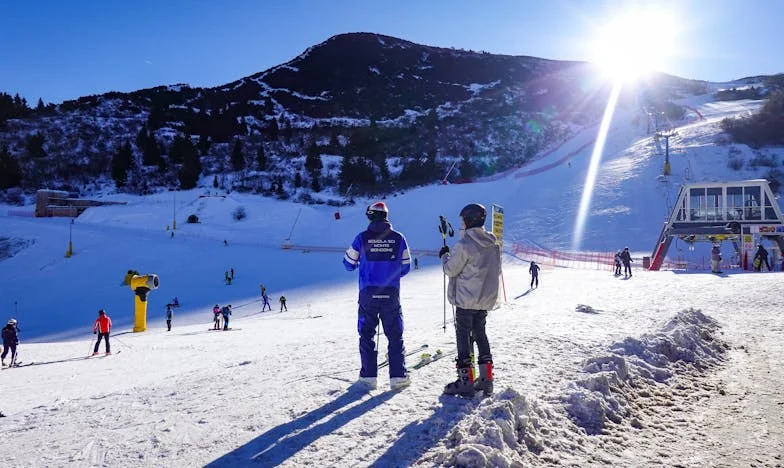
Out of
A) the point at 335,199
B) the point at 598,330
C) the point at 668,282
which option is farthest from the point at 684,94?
the point at 598,330

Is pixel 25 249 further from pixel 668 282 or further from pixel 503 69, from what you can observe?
pixel 503 69

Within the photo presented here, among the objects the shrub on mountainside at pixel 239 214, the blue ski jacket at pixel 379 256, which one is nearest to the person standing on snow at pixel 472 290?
the blue ski jacket at pixel 379 256

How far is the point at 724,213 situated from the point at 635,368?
2374cm

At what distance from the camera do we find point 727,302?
10406mm

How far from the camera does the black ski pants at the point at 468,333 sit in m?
4.11

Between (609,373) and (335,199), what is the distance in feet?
145

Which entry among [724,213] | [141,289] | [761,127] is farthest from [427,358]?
[761,127]

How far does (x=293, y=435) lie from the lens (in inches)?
134

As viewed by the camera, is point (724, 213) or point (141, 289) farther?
point (724, 213)

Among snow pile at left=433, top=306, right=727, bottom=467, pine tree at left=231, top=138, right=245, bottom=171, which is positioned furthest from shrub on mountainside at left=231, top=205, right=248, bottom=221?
snow pile at left=433, top=306, right=727, bottom=467

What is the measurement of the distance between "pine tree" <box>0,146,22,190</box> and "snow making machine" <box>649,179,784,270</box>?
5678cm

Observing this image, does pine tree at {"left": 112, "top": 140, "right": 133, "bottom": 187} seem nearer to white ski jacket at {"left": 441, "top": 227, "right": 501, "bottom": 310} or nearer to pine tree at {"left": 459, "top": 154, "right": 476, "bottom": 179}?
pine tree at {"left": 459, "top": 154, "right": 476, "bottom": 179}

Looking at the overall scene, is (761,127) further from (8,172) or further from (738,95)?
(8,172)

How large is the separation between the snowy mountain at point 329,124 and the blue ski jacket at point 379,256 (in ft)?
145
